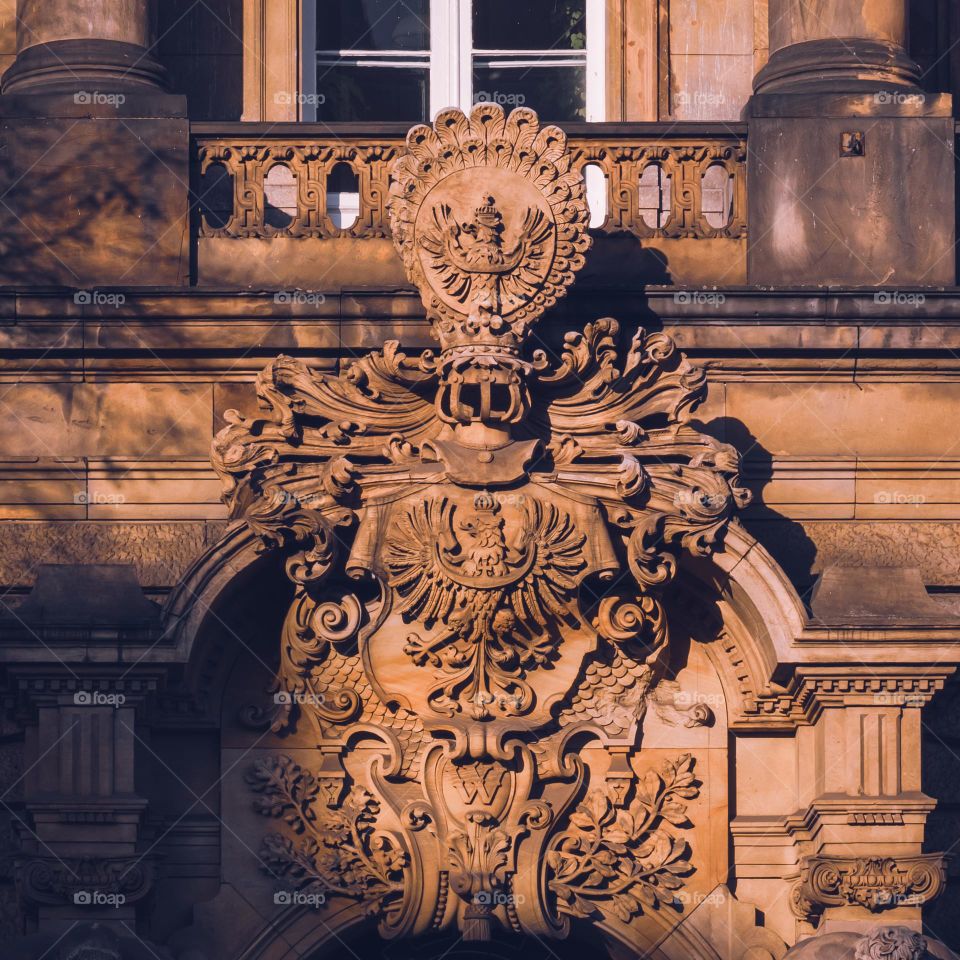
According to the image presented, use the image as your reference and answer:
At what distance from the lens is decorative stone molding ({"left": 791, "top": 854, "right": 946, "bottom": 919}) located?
16953 mm

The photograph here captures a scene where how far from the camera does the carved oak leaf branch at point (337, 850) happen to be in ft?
57.2

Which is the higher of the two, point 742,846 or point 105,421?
point 105,421

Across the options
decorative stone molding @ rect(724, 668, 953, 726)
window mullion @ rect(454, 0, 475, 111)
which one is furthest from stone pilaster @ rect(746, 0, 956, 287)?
decorative stone molding @ rect(724, 668, 953, 726)

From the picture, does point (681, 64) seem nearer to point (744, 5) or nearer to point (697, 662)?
point (744, 5)

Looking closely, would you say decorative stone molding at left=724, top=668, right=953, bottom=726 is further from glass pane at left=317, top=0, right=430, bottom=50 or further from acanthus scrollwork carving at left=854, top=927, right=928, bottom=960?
glass pane at left=317, top=0, right=430, bottom=50

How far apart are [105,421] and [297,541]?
4.92ft

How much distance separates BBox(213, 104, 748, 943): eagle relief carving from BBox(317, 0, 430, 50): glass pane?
2.58 m

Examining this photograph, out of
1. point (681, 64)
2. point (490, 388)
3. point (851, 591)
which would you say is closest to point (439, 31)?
point (681, 64)

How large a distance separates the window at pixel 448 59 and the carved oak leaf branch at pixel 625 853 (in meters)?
4.50

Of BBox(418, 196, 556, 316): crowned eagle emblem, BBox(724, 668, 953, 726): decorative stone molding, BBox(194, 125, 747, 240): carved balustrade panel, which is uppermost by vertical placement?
BBox(194, 125, 747, 240): carved balustrade panel

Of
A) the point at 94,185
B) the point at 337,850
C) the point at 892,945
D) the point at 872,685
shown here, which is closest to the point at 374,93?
the point at 94,185

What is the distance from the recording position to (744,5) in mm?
19922

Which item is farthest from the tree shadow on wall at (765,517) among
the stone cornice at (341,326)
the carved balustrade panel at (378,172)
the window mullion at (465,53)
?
the window mullion at (465,53)

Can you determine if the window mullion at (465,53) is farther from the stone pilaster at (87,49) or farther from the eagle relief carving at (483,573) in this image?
the eagle relief carving at (483,573)
